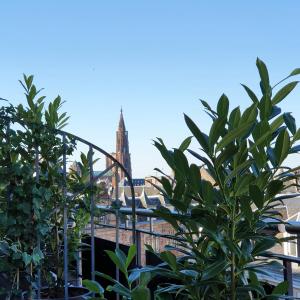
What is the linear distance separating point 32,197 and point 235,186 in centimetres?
134

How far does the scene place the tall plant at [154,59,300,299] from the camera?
109 centimetres

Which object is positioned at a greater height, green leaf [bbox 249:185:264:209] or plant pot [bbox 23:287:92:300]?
green leaf [bbox 249:185:264:209]

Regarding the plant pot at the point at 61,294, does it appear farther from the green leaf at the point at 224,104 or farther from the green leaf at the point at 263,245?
the green leaf at the point at 224,104

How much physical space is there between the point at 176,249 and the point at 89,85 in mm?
5929

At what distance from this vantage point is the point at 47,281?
90.7 inches

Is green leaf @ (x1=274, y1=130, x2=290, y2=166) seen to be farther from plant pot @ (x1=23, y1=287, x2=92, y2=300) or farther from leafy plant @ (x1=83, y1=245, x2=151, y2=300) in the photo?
plant pot @ (x1=23, y1=287, x2=92, y2=300)

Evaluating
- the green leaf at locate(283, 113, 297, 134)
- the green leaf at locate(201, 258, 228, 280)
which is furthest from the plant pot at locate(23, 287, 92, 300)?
the green leaf at locate(283, 113, 297, 134)

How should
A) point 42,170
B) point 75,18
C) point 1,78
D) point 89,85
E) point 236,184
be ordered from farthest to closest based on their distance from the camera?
point 89,85 → point 75,18 → point 1,78 → point 42,170 → point 236,184

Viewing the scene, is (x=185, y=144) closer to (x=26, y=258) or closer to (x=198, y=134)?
(x=198, y=134)

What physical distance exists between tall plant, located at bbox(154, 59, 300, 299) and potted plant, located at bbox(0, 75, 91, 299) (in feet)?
3.63

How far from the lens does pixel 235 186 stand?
1.12 m

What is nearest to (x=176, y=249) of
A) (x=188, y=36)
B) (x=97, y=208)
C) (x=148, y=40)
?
(x=97, y=208)

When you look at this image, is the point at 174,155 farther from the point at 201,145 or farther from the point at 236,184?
the point at 236,184

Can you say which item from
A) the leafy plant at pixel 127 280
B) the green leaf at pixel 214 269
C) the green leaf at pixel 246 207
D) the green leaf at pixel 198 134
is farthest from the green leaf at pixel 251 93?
the leafy plant at pixel 127 280
